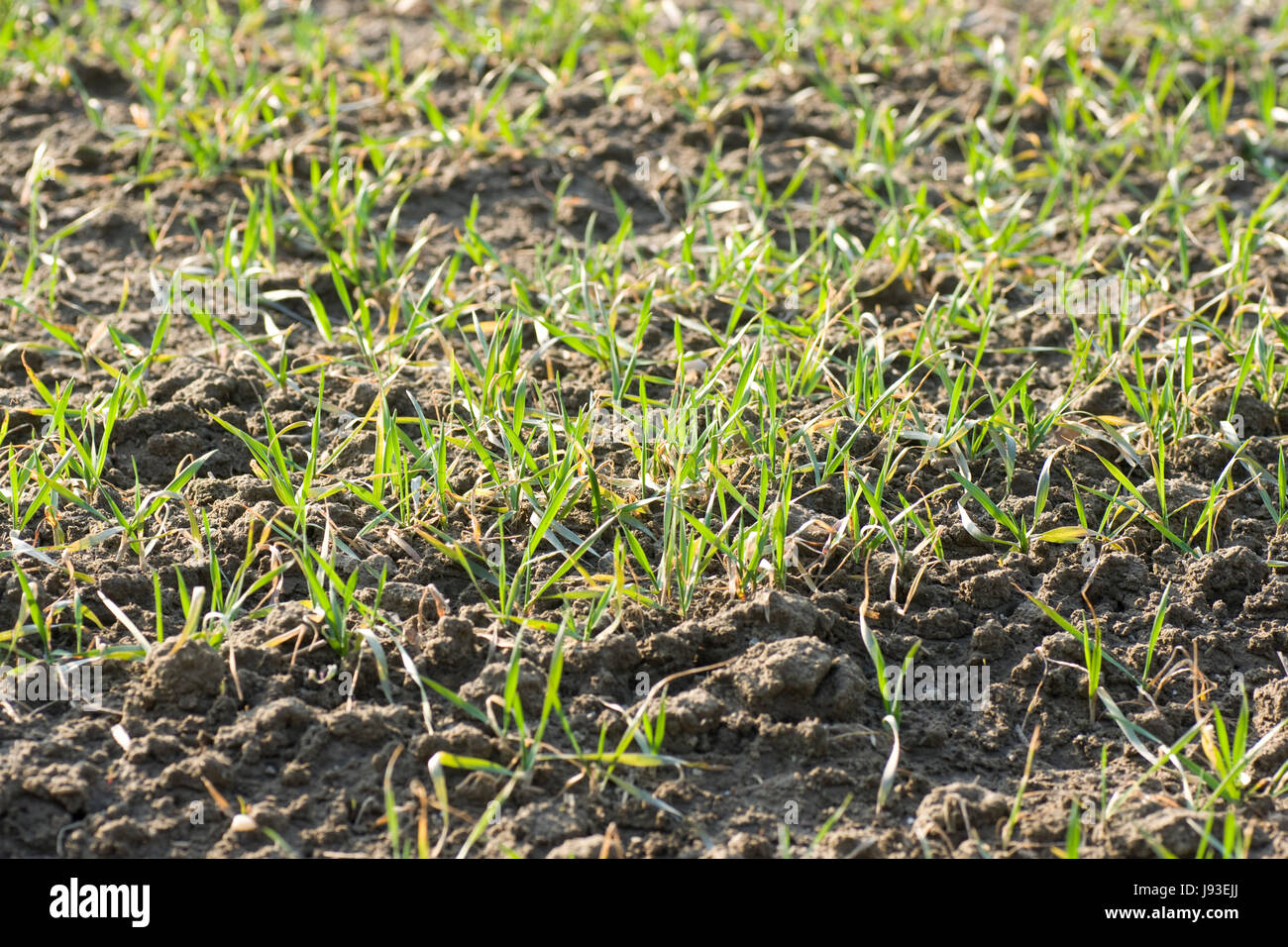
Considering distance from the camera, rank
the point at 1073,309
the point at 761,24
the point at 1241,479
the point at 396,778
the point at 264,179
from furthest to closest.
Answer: the point at 761,24, the point at 264,179, the point at 1073,309, the point at 1241,479, the point at 396,778

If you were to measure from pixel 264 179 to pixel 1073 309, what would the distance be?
2376mm

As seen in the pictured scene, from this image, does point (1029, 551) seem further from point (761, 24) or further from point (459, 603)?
point (761, 24)

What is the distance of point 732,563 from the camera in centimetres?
235

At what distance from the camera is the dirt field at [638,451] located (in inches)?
80.0

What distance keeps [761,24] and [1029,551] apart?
117 inches

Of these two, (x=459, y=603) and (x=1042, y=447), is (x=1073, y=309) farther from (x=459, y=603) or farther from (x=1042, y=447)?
(x=459, y=603)

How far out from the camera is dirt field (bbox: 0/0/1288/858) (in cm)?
203

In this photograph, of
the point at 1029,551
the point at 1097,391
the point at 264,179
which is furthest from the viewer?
the point at 264,179

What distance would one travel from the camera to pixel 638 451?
263 cm

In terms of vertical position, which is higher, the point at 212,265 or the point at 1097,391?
the point at 212,265

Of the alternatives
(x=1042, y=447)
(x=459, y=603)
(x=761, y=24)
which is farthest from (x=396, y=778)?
(x=761, y=24)

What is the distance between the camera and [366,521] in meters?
2.55

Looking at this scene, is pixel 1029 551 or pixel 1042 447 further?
pixel 1042 447
